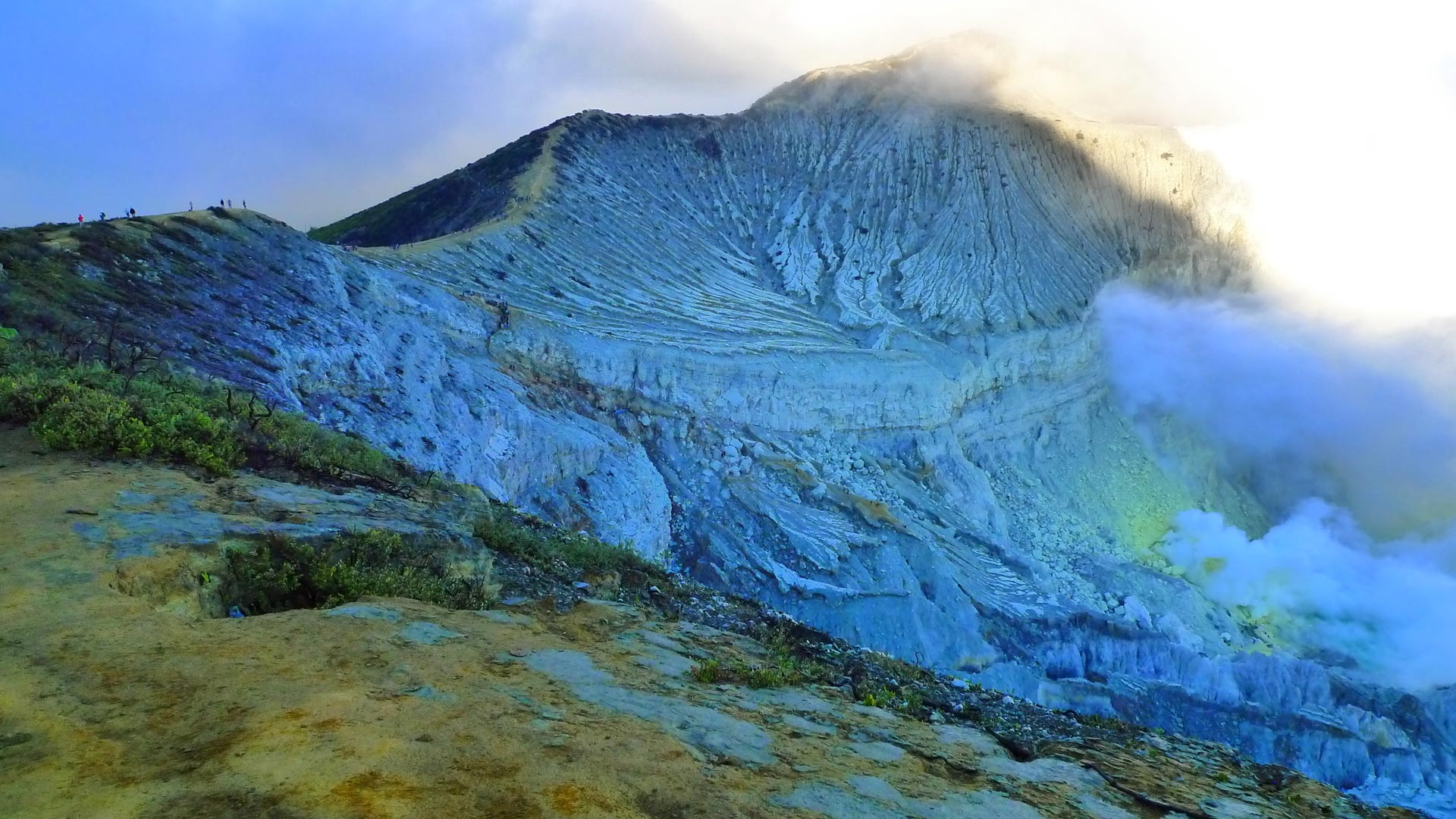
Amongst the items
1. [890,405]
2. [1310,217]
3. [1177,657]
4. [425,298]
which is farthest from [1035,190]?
[425,298]

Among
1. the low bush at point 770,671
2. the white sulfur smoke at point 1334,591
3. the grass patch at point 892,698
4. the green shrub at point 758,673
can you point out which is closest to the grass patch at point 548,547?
the low bush at point 770,671

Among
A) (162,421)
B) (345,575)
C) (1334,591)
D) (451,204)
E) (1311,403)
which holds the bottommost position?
(1334,591)

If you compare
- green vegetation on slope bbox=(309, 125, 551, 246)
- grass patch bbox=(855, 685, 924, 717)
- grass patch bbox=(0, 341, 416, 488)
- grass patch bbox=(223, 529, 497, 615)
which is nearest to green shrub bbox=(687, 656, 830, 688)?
grass patch bbox=(855, 685, 924, 717)

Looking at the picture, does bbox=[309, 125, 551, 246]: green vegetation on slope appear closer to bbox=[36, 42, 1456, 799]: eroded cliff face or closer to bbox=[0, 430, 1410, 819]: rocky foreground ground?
bbox=[36, 42, 1456, 799]: eroded cliff face

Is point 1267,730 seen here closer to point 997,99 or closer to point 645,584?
point 645,584

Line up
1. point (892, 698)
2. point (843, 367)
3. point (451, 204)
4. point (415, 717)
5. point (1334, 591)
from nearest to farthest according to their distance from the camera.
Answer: point (415, 717) → point (892, 698) → point (843, 367) → point (1334, 591) → point (451, 204)

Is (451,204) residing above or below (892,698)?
above

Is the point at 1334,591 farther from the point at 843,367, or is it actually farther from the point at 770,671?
the point at 770,671

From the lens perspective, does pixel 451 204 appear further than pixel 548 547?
Yes

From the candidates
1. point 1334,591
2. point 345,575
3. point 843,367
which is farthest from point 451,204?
point 1334,591
